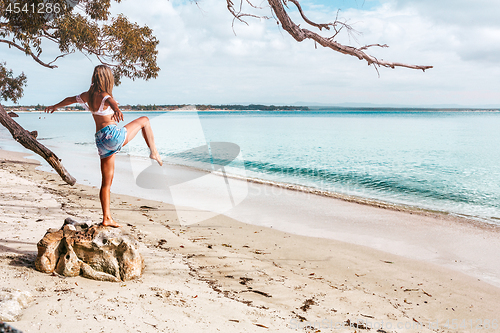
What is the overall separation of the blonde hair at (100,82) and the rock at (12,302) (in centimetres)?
187

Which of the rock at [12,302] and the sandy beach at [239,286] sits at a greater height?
the rock at [12,302]

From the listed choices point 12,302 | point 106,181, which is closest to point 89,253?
point 106,181

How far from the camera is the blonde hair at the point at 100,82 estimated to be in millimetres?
3490

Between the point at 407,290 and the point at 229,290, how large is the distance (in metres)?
2.44

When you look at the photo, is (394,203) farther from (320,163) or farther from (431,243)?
(320,163)

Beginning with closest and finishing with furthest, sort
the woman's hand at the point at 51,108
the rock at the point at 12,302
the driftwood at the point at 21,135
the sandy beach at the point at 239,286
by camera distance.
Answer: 1. the rock at the point at 12,302
2. the sandy beach at the point at 239,286
3. the woman's hand at the point at 51,108
4. the driftwood at the point at 21,135

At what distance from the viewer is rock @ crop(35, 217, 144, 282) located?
354 centimetres

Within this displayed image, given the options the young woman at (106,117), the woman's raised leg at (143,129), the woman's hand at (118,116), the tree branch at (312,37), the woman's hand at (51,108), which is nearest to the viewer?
the woman's hand at (118,116)

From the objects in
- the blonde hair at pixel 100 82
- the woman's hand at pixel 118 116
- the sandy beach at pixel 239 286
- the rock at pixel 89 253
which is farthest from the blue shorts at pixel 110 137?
the sandy beach at pixel 239 286

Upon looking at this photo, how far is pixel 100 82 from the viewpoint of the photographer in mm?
3484

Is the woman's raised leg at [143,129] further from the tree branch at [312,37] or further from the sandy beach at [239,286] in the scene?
the tree branch at [312,37]

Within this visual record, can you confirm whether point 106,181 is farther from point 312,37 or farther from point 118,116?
point 312,37

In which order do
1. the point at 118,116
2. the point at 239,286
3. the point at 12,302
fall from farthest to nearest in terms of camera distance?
1. the point at 239,286
2. the point at 118,116
3. the point at 12,302

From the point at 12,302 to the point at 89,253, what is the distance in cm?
95
